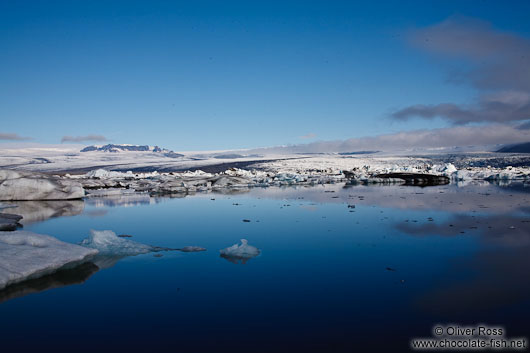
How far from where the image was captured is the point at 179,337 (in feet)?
10.1

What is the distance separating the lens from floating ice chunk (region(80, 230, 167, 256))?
18.7 ft

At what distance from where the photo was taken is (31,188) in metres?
14.0

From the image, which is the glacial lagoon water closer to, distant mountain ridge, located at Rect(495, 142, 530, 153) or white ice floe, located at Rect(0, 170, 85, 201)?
white ice floe, located at Rect(0, 170, 85, 201)

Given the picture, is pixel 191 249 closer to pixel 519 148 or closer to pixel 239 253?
pixel 239 253

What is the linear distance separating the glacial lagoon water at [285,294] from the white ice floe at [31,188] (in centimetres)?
791

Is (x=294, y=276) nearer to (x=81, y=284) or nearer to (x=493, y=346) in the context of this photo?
(x=493, y=346)

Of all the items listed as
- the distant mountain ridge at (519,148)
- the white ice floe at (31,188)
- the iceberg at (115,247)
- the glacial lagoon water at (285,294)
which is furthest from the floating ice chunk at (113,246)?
the distant mountain ridge at (519,148)

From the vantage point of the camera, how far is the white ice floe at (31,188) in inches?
545

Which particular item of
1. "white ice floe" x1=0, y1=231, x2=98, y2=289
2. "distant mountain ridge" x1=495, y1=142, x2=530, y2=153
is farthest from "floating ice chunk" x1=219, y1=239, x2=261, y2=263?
"distant mountain ridge" x1=495, y1=142, x2=530, y2=153

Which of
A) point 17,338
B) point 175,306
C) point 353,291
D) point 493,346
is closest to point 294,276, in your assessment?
point 353,291

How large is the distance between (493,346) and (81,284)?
4.14 meters

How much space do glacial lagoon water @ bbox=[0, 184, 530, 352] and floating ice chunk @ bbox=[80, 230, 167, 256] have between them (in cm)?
28

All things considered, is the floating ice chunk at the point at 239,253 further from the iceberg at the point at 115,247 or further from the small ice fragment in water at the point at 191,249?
the iceberg at the point at 115,247

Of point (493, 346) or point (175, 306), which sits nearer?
point (493, 346)
